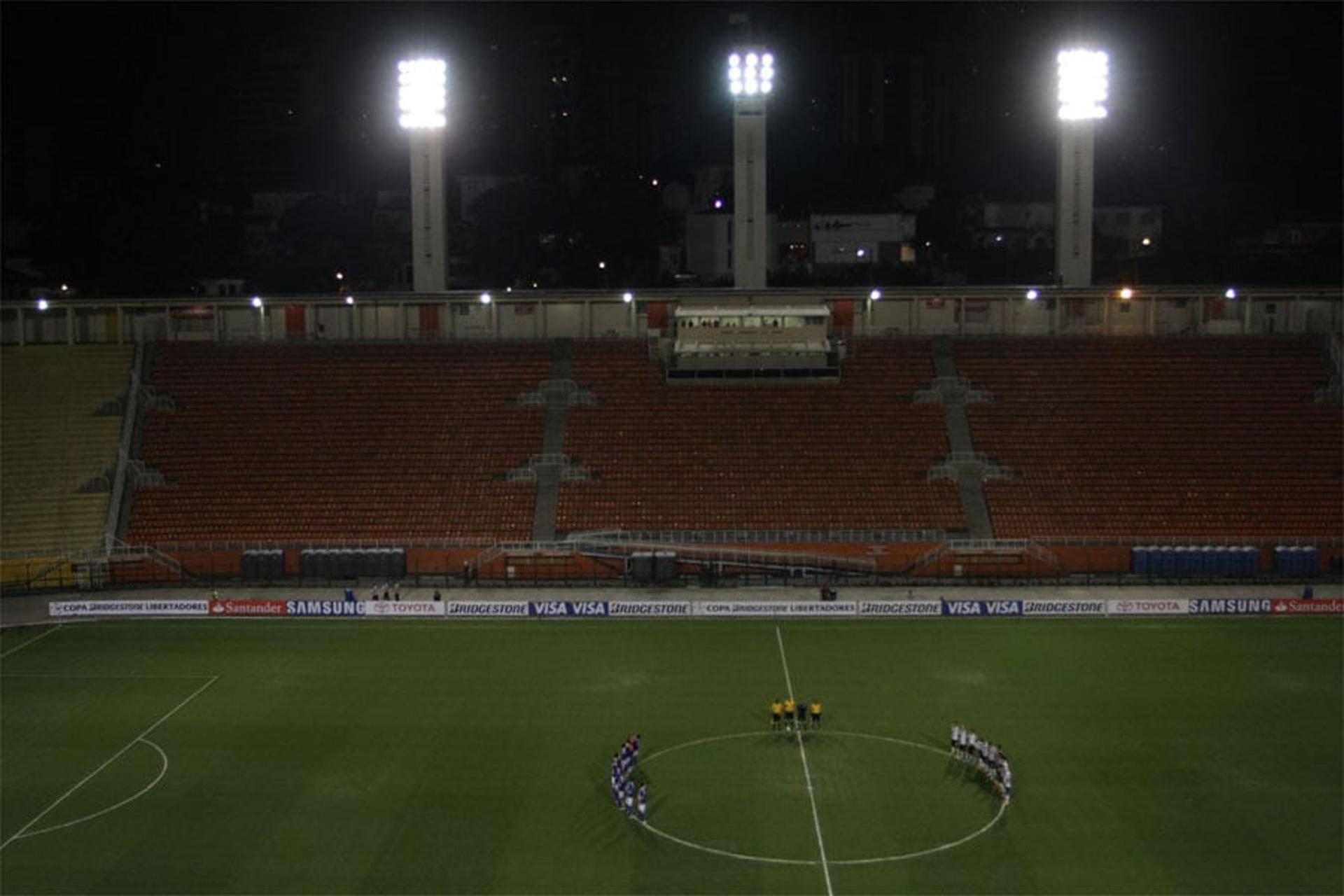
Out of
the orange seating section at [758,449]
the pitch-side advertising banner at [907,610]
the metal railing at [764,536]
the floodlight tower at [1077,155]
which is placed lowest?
the pitch-side advertising banner at [907,610]

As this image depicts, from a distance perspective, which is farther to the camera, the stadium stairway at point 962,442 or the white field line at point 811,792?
the stadium stairway at point 962,442

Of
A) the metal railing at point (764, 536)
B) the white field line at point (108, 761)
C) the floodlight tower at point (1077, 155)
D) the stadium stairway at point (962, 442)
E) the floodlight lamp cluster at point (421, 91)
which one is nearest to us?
the white field line at point (108, 761)

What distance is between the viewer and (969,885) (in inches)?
890

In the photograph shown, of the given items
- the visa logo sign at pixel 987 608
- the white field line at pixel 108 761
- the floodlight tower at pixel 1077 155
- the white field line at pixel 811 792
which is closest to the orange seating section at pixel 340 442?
the white field line at pixel 108 761

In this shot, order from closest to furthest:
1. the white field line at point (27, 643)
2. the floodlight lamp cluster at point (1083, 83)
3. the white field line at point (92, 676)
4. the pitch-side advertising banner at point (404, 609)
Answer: the white field line at point (92, 676) → the white field line at point (27, 643) → the pitch-side advertising banner at point (404, 609) → the floodlight lamp cluster at point (1083, 83)

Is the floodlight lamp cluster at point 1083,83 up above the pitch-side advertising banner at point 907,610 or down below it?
above

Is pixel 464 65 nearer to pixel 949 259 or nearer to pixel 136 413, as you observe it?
pixel 949 259

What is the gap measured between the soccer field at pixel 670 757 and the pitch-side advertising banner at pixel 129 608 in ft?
2.21

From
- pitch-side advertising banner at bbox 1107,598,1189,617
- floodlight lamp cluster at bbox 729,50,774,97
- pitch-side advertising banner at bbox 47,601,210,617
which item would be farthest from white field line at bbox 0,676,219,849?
floodlight lamp cluster at bbox 729,50,774,97

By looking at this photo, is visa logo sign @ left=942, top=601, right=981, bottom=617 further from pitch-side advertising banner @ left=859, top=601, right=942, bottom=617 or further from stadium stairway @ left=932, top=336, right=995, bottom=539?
stadium stairway @ left=932, top=336, right=995, bottom=539

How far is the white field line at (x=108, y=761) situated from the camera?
83.8 ft

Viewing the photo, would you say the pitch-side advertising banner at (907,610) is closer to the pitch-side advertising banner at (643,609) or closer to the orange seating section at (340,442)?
the pitch-side advertising banner at (643,609)

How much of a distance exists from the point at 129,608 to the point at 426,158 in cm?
2503

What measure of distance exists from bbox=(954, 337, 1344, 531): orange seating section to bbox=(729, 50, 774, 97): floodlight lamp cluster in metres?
14.3
